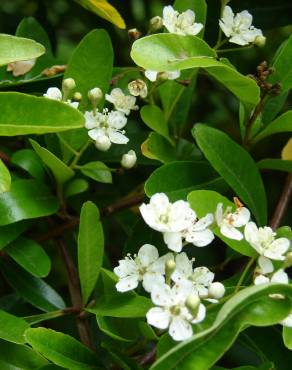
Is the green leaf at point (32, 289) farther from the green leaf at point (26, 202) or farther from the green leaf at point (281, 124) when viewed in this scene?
the green leaf at point (281, 124)

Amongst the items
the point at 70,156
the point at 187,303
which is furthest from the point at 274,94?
the point at 187,303

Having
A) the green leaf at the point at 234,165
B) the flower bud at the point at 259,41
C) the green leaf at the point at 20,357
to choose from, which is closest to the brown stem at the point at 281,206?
the green leaf at the point at 234,165

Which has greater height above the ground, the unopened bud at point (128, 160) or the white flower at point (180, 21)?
the white flower at point (180, 21)

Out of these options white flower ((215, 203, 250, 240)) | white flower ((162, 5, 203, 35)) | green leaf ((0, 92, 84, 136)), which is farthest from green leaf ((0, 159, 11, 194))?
white flower ((162, 5, 203, 35))

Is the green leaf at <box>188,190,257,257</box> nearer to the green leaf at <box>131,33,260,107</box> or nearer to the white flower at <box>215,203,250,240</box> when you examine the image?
the white flower at <box>215,203,250,240</box>

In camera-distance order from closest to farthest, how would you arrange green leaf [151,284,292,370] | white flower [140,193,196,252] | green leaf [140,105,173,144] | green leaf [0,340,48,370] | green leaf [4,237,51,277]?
green leaf [151,284,292,370]
white flower [140,193,196,252]
green leaf [0,340,48,370]
green leaf [4,237,51,277]
green leaf [140,105,173,144]
